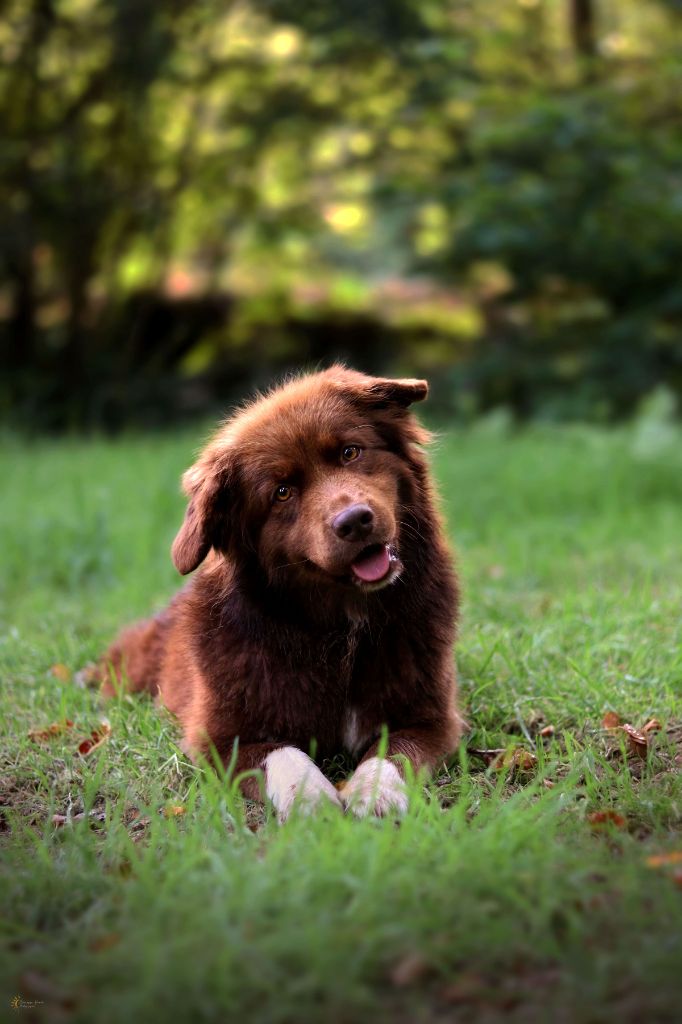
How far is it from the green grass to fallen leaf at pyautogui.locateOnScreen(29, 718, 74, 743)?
62 mm

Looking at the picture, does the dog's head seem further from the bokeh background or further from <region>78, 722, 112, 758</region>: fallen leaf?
the bokeh background

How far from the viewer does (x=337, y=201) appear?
1490 centimetres

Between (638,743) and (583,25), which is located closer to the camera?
(638,743)

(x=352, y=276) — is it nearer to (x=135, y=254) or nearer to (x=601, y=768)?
(x=135, y=254)

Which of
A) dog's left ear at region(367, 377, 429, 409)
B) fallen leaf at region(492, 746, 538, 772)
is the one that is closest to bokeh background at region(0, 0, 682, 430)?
dog's left ear at region(367, 377, 429, 409)

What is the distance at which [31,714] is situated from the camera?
460 centimetres

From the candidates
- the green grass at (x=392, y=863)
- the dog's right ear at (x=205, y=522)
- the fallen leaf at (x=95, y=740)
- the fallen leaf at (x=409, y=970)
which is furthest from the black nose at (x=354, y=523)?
the fallen leaf at (x=409, y=970)

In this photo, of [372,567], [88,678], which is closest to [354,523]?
[372,567]

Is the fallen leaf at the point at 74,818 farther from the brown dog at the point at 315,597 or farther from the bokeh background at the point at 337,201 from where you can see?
the bokeh background at the point at 337,201

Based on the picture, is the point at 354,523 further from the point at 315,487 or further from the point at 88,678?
the point at 88,678

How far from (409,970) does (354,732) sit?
4.99 ft

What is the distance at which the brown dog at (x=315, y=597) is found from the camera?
3.77m

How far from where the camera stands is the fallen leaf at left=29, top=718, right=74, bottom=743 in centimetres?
431

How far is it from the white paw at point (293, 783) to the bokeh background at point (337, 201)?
8316 mm
